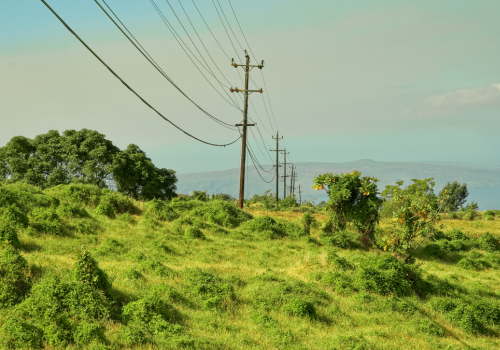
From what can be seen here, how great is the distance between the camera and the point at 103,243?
19.9 meters

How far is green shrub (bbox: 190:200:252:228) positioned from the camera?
96.7 ft

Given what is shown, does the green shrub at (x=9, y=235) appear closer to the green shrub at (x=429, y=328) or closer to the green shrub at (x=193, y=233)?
the green shrub at (x=193, y=233)

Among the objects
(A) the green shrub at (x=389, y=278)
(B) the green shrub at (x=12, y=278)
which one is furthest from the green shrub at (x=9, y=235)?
(A) the green shrub at (x=389, y=278)

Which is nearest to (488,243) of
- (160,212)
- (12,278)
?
(160,212)

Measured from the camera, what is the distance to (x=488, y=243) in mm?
28375

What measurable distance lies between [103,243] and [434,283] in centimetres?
1664

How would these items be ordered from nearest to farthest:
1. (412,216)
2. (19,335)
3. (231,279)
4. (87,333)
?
(19,335), (87,333), (231,279), (412,216)

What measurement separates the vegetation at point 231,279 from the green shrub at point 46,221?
0.08 meters

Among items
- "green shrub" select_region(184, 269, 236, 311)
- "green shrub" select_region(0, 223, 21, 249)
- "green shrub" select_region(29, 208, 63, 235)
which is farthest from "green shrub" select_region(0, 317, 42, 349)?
"green shrub" select_region(29, 208, 63, 235)

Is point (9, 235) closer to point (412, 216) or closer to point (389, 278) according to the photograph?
point (389, 278)

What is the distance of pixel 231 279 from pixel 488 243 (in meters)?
22.2

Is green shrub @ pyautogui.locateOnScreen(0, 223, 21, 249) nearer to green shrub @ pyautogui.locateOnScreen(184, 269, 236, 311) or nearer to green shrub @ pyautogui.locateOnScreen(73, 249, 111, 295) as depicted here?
green shrub @ pyautogui.locateOnScreen(73, 249, 111, 295)

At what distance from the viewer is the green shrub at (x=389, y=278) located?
16922mm

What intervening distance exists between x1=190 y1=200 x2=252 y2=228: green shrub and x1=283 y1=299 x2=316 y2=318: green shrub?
15.3 meters
